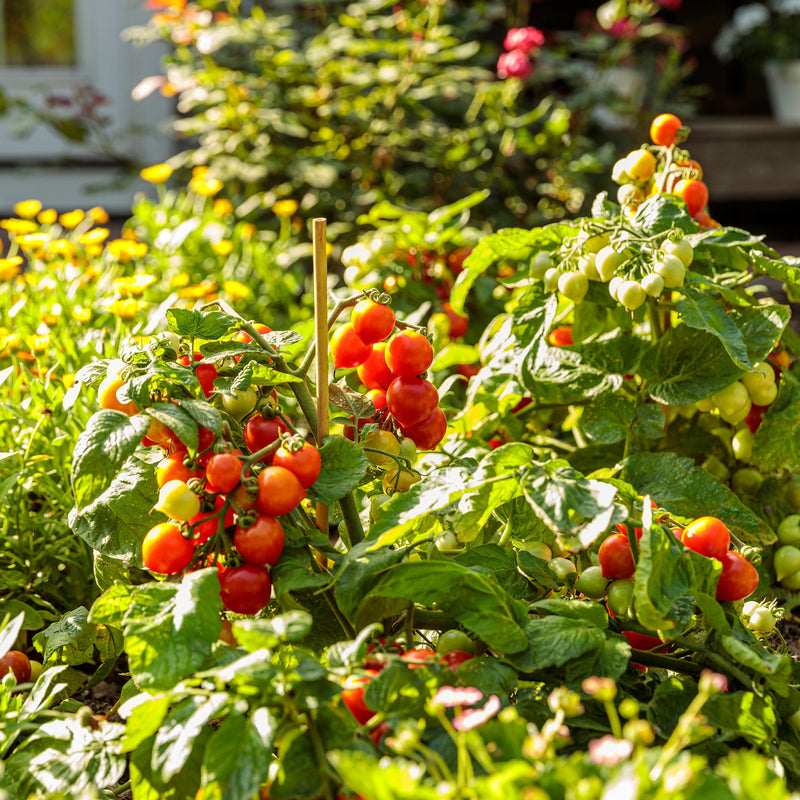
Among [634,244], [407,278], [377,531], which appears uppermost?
[634,244]

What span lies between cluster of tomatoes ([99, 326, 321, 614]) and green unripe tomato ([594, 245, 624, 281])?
41cm

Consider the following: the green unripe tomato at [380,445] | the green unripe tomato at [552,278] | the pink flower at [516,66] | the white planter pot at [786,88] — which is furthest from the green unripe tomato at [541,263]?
the white planter pot at [786,88]

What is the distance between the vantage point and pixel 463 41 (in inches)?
116

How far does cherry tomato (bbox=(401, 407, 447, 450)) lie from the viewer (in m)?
0.86

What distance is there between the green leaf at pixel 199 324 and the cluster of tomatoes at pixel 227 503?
5 centimetres

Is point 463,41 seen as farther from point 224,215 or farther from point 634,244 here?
point 634,244

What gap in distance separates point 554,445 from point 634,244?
330 mm

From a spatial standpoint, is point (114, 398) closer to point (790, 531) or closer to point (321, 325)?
point (321, 325)

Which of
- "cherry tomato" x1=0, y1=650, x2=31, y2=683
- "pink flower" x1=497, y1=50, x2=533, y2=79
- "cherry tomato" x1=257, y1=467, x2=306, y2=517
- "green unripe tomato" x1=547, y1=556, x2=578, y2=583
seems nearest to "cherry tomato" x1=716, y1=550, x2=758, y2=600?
"green unripe tomato" x1=547, y1=556, x2=578, y2=583

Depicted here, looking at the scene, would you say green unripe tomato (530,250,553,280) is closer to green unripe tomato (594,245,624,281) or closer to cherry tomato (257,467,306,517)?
green unripe tomato (594,245,624,281)

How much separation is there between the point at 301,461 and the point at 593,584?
0.99ft

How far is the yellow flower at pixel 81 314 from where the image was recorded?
4.26 ft

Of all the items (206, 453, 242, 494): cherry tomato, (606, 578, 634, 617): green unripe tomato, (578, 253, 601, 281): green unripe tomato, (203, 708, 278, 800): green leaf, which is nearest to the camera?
(203, 708, 278, 800): green leaf

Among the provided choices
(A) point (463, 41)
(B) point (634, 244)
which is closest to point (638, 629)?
(B) point (634, 244)
